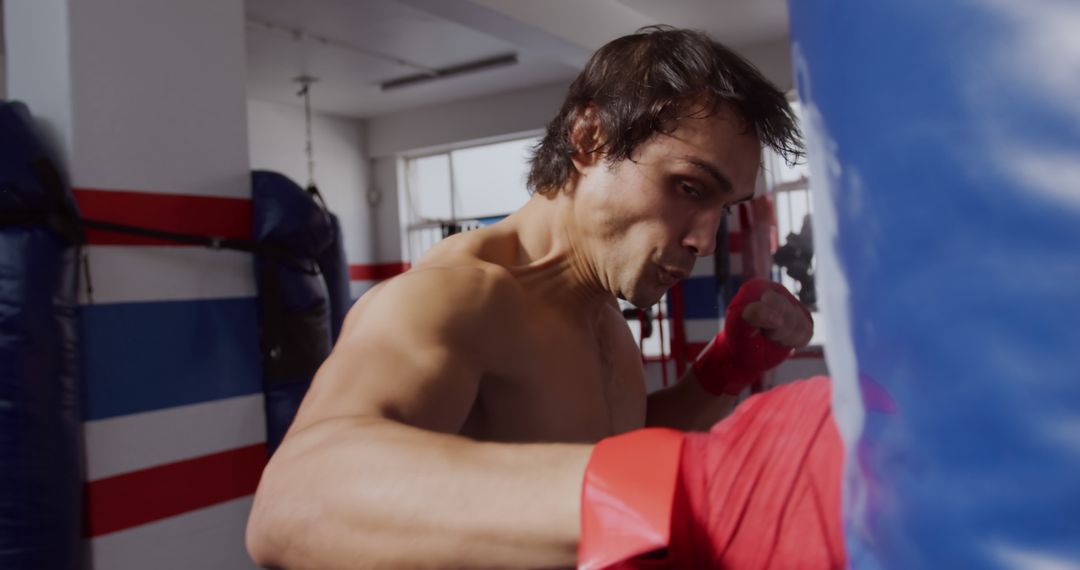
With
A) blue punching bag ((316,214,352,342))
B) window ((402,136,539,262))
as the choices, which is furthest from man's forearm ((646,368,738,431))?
window ((402,136,539,262))

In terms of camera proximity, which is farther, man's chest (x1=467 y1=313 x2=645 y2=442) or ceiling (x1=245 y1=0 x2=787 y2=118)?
ceiling (x1=245 y1=0 x2=787 y2=118)

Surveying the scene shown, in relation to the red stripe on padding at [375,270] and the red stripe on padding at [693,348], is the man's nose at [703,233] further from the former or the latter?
the red stripe on padding at [375,270]

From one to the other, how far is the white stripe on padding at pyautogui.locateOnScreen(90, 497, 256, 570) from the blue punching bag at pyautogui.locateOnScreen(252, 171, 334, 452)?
229 millimetres

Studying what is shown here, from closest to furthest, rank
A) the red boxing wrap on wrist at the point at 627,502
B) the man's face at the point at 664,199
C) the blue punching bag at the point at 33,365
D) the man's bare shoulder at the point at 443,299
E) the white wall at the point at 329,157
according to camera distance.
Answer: the red boxing wrap on wrist at the point at 627,502, the man's bare shoulder at the point at 443,299, the man's face at the point at 664,199, the blue punching bag at the point at 33,365, the white wall at the point at 329,157

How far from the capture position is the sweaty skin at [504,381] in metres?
0.43

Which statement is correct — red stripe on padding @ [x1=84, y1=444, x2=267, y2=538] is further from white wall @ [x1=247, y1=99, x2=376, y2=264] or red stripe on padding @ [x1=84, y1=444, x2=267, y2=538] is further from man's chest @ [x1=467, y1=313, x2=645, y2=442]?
white wall @ [x1=247, y1=99, x2=376, y2=264]

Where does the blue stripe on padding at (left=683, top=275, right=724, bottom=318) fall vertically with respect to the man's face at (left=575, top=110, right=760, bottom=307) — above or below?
below

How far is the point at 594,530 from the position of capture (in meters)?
0.37

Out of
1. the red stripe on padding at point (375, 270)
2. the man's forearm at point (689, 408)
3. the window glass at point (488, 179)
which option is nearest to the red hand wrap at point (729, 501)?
the man's forearm at point (689, 408)

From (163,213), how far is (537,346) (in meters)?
1.36

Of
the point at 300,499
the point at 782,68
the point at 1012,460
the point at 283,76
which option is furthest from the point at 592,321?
the point at 283,76

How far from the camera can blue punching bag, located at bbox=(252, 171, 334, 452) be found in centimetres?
221

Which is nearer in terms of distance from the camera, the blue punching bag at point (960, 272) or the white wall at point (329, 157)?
the blue punching bag at point (960, 272)

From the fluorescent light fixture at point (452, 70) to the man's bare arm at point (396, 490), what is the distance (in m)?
5.21
